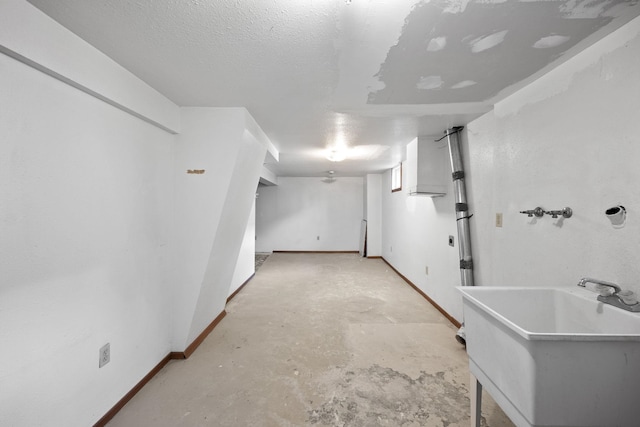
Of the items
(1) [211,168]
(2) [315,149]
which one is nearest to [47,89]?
(1) [211,168]

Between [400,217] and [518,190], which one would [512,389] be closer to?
[518,190]

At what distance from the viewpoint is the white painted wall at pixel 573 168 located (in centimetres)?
113

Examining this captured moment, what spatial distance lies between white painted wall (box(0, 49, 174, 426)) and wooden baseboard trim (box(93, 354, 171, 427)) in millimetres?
39

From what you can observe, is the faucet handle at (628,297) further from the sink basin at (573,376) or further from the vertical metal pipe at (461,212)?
the vertical metal pipe at (461,212)

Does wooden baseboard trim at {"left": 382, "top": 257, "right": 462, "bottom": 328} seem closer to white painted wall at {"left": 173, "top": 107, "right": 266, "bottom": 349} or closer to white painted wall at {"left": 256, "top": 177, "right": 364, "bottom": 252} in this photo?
white painted wall at {"left": 256, "top": 177, "right": 364, "bottom": 252}

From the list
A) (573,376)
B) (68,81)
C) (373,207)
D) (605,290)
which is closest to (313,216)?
(373,207)

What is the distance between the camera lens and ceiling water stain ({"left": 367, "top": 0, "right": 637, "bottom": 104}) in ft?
3.37

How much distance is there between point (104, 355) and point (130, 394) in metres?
0.44

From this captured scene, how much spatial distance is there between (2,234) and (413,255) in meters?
4.17

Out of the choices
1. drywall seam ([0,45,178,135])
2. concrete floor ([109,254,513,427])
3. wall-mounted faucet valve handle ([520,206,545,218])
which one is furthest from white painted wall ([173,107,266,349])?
wall-mounted faucet valve handle ([520,206,545,218])

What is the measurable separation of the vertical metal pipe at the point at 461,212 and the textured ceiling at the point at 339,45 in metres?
0.56

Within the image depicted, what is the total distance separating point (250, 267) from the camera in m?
4.50

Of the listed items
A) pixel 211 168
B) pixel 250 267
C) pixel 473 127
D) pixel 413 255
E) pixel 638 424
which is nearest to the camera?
pixel 638 424

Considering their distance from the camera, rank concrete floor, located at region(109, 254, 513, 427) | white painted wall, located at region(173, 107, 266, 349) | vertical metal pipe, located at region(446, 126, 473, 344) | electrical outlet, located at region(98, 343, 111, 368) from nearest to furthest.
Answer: electrical outlet, located at region(98, 343, 111, 368) → concrete floor, located at region(109, 254, 513, 427) → white painted wall, located at region(173, 107, 266, 349) → vertical metal pipe, located at region(446, 126, 473, 344)
